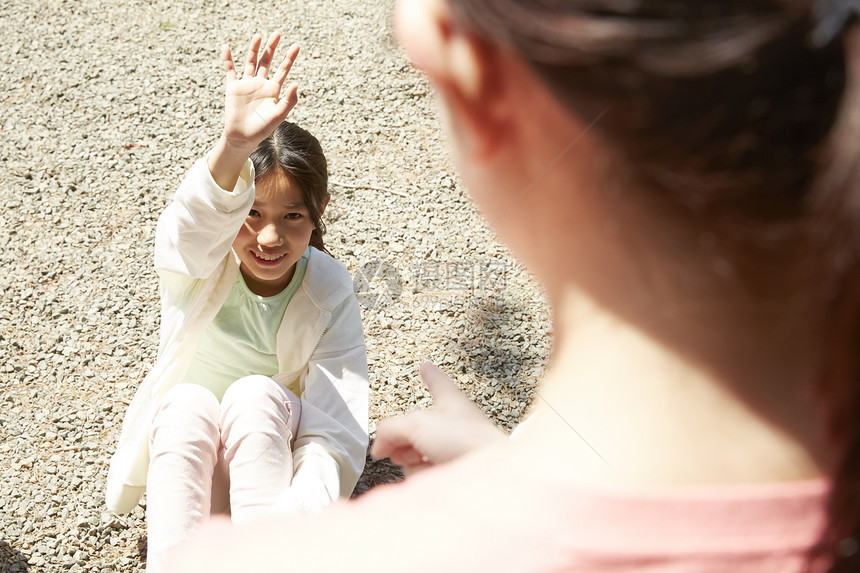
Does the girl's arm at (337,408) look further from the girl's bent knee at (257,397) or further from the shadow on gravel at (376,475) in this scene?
the shadow on gravel at (376,475)

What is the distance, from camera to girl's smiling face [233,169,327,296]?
210 centimetres

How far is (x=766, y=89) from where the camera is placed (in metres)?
0.45

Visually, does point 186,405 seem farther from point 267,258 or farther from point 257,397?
point 267,258

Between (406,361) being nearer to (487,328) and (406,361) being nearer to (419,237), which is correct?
(487,328)

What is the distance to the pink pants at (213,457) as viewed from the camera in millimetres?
1867

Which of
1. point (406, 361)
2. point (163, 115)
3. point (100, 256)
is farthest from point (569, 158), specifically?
point (163, 115)

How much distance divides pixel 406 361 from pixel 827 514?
237 centimetres

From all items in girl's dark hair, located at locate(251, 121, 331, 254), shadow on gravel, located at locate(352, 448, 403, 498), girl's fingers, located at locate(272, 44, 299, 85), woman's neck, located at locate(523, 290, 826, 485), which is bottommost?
shadow on gravel, located at locate(352, 448, 403, 498)

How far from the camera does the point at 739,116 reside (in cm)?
45

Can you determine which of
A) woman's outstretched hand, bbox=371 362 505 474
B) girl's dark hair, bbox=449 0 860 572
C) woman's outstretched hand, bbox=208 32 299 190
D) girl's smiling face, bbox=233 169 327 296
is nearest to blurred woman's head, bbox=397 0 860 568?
girl's dark hair, bbox=449 0 860 572

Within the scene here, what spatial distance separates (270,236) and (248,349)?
37cm

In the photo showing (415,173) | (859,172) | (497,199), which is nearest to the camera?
(859,172)

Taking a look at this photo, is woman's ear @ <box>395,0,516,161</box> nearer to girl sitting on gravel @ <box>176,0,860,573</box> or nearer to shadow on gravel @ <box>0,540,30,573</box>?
girl sitting on gravel @ <box>176,0,860,573</box>

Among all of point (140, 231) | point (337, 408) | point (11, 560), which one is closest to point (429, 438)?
point (337, 408)
